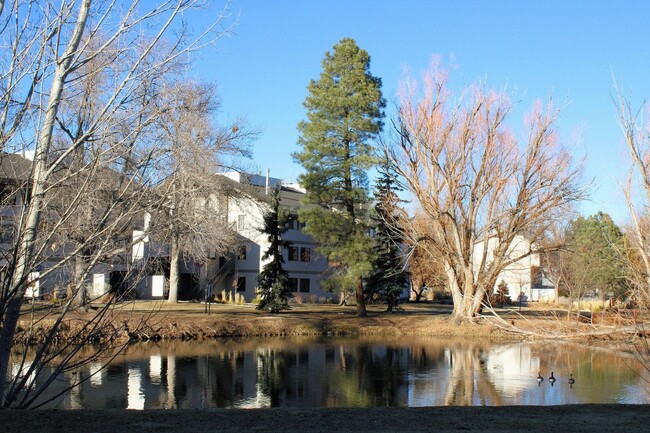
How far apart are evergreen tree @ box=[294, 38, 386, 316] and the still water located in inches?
382

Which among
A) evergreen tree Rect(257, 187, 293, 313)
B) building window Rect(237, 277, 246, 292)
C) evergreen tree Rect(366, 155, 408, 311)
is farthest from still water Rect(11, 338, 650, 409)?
building window Rect(237, 277, 246, 292)

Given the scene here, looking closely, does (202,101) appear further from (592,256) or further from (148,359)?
(592,256)

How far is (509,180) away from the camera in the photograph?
33688mm

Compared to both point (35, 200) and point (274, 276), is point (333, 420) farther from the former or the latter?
point (274, 276)

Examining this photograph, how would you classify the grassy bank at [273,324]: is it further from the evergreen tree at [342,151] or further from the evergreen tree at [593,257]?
the evergreen tree at [593,257]

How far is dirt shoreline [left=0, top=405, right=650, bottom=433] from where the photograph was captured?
7.73 meters

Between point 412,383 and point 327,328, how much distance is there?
50.1ft

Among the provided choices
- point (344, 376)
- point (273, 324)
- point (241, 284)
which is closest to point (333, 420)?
point (344, 376)

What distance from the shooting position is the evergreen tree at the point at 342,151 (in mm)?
36844

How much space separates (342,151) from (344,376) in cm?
1931

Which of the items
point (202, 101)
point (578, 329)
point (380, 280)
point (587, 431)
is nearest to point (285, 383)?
point (578, 329)

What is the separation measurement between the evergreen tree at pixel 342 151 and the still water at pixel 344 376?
9700 millimetres

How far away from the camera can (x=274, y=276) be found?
122 ft

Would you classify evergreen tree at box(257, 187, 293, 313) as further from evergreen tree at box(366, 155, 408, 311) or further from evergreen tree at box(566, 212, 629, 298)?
evergreen tree at box(566, 212, 629, 298)
